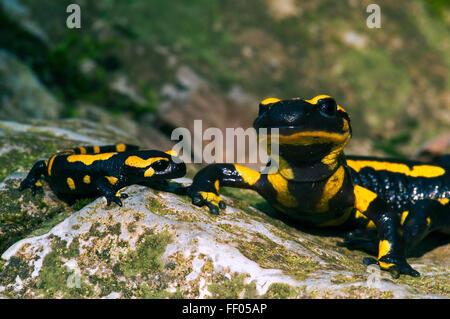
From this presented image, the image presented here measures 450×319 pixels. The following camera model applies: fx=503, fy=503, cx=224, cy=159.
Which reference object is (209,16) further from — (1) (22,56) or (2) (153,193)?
(2) (153,193)

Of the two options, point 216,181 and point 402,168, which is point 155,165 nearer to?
point 216,181

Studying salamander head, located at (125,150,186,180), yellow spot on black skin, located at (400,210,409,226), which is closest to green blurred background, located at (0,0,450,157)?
yellow spot on black skin, located at (400,210,409,226)

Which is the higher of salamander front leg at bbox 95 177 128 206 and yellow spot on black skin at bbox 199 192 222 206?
salamander front leg at bbox 95 177 128 206

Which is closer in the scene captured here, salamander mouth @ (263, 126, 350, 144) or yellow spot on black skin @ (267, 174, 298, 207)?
salamander mouth @ (263, 126, 350, 144)

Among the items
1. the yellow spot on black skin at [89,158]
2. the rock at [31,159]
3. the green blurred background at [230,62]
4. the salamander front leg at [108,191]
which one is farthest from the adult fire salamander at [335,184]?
the green blurred background at [230,62]

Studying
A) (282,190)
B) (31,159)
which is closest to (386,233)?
(282,190)

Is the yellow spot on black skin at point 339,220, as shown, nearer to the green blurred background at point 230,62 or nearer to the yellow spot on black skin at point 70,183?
the yellow spot on black skin at point 70,183

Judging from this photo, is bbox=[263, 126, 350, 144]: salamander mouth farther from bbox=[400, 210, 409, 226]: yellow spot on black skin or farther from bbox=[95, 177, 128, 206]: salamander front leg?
bbox=[400, 210, 409, 226]: yellow spot on black skin
